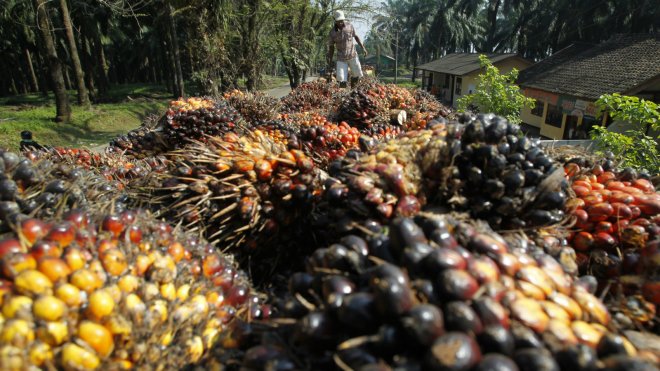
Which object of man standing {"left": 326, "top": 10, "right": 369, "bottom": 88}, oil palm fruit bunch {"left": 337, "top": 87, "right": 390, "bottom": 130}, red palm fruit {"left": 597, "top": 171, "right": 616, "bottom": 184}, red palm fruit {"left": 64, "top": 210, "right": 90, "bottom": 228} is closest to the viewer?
red palm fruit {"left": 64, "top": 210, "right": 90, "bottom": 228}

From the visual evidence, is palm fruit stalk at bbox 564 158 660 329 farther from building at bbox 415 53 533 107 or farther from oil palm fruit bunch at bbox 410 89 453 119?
building at bbox 415 53 533 107

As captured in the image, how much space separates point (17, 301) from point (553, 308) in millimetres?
1769

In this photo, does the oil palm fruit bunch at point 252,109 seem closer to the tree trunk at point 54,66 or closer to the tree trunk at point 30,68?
the tree trunk at point 54,66

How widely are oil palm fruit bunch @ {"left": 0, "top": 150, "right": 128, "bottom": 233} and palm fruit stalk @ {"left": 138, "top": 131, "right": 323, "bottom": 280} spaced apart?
372 mm

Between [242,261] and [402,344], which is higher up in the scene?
[402,344]

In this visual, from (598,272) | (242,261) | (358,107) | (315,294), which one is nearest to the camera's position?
(315,294)

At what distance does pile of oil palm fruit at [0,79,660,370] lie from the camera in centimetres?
116

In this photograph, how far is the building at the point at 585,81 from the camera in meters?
18.2

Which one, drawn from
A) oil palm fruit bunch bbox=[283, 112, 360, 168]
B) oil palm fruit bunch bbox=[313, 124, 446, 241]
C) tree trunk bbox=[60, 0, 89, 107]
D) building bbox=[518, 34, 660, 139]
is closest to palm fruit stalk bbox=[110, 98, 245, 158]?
oil palm fruit bunch bbox=[283, 112, 360, 168]

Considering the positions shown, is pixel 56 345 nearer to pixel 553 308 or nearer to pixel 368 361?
pixel 368 361

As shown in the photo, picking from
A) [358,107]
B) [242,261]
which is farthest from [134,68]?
[242,261]

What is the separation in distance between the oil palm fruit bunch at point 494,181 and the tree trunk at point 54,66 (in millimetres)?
17209

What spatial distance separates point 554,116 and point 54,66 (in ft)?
84.1

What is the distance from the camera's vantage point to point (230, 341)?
1561mm
